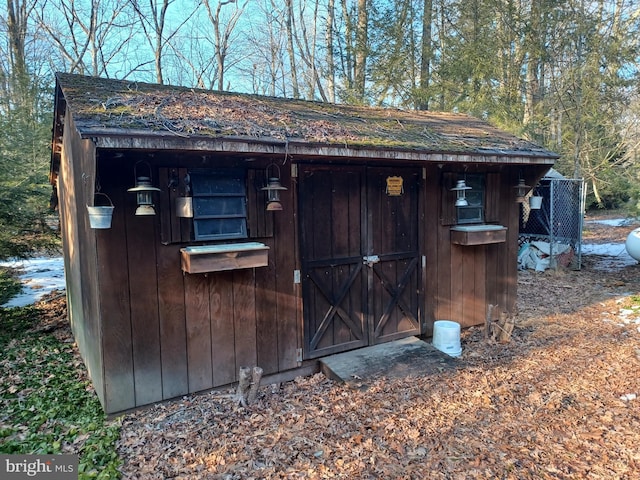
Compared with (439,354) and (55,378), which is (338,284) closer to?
(439,354)

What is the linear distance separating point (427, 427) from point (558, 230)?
8878mm

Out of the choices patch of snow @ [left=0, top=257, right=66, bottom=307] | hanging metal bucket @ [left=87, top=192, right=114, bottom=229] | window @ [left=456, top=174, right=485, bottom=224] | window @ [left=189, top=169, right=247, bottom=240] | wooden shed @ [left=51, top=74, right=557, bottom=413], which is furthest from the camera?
patch of snow @ [left=0, top=257, right=66, bottom=307]

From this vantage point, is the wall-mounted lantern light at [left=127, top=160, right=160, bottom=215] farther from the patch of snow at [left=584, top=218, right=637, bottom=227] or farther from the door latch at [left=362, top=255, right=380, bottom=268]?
the patch of snow at [left=584, top=218, right=637, bottom=227]

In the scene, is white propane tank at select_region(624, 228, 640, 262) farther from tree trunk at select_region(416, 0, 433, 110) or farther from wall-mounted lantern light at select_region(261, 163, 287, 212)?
wall-mounted lantern light at select_region(261, 163, 287, 212)

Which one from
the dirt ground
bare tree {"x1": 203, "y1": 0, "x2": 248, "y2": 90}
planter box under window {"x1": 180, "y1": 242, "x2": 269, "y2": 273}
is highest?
bare tree {"x1": 203, "y1": 0, "x2": 248, "y2": 90}

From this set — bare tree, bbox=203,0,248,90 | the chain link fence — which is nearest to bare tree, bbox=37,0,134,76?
bare tree, bbox=203,0,248,90

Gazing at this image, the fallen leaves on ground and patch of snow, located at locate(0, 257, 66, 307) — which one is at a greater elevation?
patch of snow, located at locate(0, 257, 66, 307)

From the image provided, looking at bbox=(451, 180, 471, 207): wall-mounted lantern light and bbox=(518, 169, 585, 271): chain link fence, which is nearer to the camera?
bbox=(451, 180, 471, 207): wall-mounted lantern light

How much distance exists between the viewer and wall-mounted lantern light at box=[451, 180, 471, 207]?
4.83 meters

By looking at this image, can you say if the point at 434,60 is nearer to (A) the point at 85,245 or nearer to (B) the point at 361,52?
(B) the point at 361,52

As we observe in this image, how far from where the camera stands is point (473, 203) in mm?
5359

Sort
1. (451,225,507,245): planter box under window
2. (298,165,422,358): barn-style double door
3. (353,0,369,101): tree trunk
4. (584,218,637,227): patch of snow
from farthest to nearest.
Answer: (584,218,637,227): patch of snow
(353,0,369,101): tree trunk
(451,225,507,245): planter box under window
(298,165,422,358): barn-style double door

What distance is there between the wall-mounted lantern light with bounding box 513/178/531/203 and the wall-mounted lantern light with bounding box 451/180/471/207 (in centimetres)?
102

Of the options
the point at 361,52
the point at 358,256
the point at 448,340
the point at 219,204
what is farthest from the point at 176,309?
the point at 361,52
